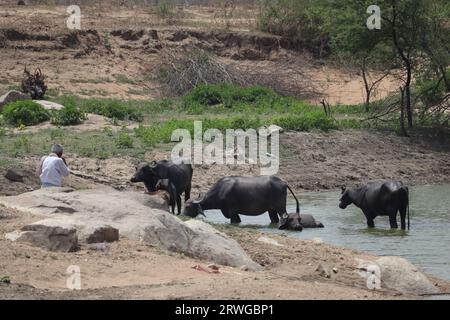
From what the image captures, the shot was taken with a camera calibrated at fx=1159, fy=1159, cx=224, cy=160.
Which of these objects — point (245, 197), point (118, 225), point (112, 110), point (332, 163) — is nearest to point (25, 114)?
point (112, 110)

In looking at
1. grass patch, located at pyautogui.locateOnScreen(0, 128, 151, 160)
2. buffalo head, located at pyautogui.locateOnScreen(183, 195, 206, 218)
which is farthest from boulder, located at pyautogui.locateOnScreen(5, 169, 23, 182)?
buffalo head, located at pyautogui.locateOnScreen(183, 195, 206, 218)

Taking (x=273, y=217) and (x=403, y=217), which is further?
(x=273, y=217)

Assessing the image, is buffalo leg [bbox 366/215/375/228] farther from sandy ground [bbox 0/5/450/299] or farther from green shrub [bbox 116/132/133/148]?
green shrub [bbox 116/132/133/148]

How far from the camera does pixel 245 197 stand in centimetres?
2080

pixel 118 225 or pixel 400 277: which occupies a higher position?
pixel 118 225

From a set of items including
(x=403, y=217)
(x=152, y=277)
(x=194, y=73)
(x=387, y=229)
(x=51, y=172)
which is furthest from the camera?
(x=194, y=73)

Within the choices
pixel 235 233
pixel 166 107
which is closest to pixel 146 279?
pixel 235 233

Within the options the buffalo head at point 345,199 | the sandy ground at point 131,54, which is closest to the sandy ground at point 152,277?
the buffalo head at point 345,199

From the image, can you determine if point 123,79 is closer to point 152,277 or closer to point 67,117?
point 67,117

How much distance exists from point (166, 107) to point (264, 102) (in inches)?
135

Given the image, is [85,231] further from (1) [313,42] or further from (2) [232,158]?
(1) [313,42]

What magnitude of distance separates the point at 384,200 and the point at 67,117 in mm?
10019

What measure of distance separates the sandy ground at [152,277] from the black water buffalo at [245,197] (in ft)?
19.1
